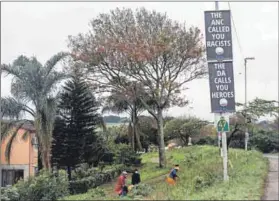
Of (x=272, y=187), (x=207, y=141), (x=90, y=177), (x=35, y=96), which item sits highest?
(x=35, y=96)


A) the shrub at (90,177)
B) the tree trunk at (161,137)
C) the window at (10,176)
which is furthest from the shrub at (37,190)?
the window at (10,176)

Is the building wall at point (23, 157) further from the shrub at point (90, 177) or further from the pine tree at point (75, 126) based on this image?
the shrub at point (90, 177)

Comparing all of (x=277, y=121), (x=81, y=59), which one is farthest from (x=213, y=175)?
(x=277, y=121)

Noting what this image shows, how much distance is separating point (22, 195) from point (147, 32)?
42.5 ft

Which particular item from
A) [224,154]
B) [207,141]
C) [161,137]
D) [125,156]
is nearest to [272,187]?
[224,154]

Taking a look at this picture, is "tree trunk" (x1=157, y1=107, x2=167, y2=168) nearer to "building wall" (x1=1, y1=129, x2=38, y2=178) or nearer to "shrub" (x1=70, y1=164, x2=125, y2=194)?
"shrub" (x1=70, y1=164, x2=125, y2=194)

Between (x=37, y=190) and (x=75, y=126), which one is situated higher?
(x=75, y=126)

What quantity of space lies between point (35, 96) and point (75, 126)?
25.4 ft

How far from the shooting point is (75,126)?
3559 centimetres

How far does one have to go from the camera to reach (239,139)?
5469 centimetres

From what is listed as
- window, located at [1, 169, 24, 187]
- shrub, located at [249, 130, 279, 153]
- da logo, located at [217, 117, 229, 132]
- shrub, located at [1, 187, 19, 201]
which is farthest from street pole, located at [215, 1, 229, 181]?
shrub, located at [249, 130, 279, 153]

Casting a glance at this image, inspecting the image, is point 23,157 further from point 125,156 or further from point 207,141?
point 207,141

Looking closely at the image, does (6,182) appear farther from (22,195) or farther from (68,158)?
(22,195)

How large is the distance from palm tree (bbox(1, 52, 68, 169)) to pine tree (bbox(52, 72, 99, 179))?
5580 millimetres
